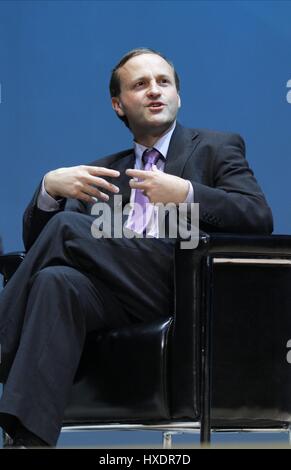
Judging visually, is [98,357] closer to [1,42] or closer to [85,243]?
[85,243]

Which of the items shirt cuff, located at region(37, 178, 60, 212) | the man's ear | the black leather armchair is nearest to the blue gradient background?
the man's ear

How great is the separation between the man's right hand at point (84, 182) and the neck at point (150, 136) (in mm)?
379

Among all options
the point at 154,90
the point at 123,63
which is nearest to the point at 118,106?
the point at 123,63

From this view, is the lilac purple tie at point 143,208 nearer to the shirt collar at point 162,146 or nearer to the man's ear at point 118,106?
the shirt collar at point 162,146

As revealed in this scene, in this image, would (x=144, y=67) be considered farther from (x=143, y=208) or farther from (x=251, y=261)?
Result: (x=251, y=261)

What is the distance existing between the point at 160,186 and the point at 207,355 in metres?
0.45

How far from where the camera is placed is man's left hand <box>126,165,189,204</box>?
2.35 m

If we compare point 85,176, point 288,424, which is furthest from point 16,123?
point 288,424

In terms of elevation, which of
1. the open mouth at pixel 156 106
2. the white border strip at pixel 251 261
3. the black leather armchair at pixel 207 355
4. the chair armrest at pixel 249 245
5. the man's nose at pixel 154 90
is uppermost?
the man's nose at pixel 154 90

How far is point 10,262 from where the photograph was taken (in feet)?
8.54

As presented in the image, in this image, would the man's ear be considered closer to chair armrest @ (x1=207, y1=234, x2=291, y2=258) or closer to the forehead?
the forehead

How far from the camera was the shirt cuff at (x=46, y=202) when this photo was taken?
104 inches

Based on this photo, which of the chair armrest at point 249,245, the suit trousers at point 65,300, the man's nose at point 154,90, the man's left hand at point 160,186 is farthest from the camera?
the man's nose at point 154,90

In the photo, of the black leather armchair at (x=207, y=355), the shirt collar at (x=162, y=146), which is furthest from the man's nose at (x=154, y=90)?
the black leather armchair at (x=207, y=355)
